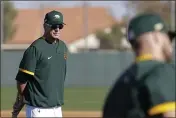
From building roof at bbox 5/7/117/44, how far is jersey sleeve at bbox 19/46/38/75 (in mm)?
21547

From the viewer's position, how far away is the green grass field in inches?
701

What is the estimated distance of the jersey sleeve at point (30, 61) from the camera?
6430 mm

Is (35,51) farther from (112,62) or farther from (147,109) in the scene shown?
(112,62)

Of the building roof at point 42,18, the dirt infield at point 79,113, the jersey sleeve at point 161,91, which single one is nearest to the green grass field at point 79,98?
the dirt infield at point 79,113

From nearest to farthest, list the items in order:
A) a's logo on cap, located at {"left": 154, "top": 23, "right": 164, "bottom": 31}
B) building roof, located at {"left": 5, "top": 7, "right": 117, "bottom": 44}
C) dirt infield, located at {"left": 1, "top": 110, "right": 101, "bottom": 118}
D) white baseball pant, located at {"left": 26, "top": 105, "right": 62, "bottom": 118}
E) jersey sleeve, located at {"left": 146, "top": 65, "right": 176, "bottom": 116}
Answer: jersey sleeve, located at {"left": 146, "top": 65, "right": 176, "bottom": 116}
a's logo on cap, located at {"left": 154, "top": 23, "right": 164, "bottom": 31}
white baseball pant, located at {"left": 26, "top": 105, "right": 62, "bottom": 118}
dirt infield, located at {"left": 1, "top": 110, "right": 101, "bottom": 118}
building roof, located at {"left": 5, "top": 7, "right": 117, "bottom": 44}

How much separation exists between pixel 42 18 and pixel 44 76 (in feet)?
72.7

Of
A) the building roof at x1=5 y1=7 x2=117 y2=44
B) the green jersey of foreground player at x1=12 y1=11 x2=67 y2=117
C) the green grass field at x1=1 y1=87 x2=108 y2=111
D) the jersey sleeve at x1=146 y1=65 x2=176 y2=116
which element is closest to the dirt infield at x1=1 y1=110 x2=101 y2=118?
the green grass field at x1=1 y1=87 x2=108 y2=111

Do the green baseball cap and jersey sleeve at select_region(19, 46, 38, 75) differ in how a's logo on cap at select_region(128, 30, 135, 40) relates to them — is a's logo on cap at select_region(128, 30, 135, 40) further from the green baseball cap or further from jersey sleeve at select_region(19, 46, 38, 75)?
the green baseball cap

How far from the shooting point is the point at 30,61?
21.3 ft

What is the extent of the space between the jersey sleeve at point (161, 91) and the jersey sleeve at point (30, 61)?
12.0 ft

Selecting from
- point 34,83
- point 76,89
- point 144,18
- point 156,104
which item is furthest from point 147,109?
point 76,89

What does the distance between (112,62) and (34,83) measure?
19807mm

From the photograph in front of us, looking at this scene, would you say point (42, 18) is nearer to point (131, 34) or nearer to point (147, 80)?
point (131, 34)

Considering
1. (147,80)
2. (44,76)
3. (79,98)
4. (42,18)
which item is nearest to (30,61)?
(44,76)
